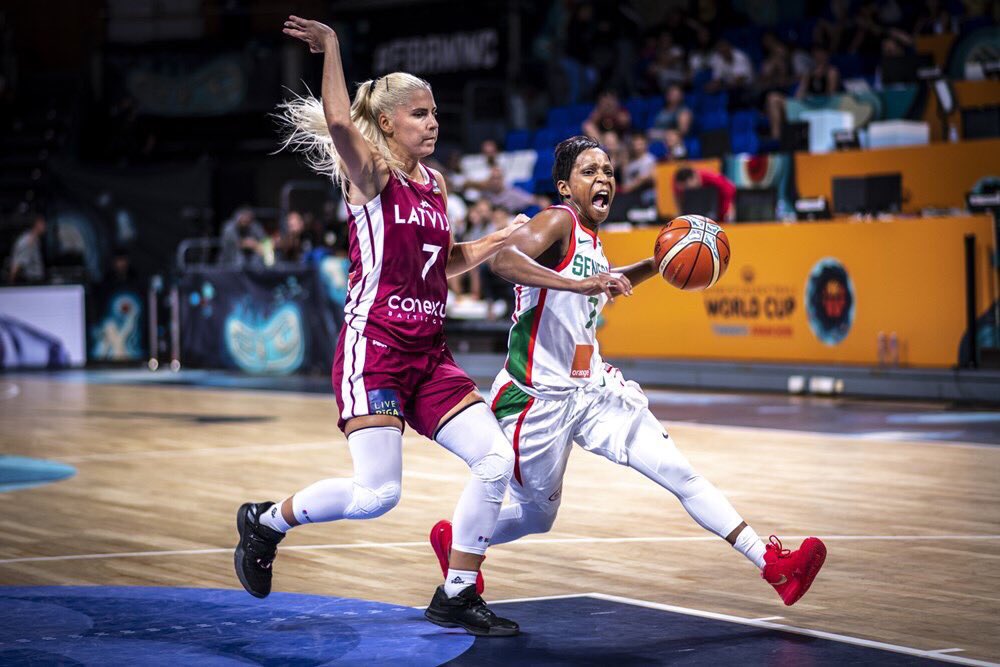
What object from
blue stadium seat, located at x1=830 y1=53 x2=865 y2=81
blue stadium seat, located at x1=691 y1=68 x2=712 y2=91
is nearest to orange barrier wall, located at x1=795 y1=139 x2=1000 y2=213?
blue stadium seat, located at x1=830 y1=53 x2=865 y2=81

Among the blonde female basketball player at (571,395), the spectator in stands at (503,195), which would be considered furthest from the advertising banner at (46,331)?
the blonde female basketball player at (571,395)

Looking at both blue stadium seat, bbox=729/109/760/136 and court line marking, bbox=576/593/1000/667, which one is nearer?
court line marking, bbox=576/593/1000/667

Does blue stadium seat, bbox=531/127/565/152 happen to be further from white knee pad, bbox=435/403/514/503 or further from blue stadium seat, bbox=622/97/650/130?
white knee pad, bbox=435/403/514/503

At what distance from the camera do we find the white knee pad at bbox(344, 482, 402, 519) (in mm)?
4793

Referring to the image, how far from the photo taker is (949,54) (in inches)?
628

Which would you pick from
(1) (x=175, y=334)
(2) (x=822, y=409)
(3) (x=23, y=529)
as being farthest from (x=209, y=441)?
(1) (x=175, y=334)

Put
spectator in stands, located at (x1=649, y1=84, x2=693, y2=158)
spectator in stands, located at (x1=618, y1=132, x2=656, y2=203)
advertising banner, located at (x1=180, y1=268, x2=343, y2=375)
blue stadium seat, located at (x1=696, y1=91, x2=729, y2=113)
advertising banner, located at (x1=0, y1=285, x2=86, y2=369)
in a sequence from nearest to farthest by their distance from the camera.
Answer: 1. spectator in stands, located at (x1=618, y1=132, x2=656, y2=203)
2. spectator in stands, located at (x1=649, y1=84, x2=693, y2=158)
3. advertising banner, located at (x1=180, y1=268, x2=343, y2=375)
4. blue stadium seat, located at (x1=696, y1=91, x2=729, y2=113)
5. advertising banner, located at (x1=0, y1=285, x2=86, y2=369)

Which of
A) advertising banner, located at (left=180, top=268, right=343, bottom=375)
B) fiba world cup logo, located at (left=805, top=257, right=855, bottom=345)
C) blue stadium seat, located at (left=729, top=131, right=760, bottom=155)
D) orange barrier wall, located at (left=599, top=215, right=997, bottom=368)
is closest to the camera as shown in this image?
orange barrier wall, located at (left=599, top=215, right=997, bottom=368)

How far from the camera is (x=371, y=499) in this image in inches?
189

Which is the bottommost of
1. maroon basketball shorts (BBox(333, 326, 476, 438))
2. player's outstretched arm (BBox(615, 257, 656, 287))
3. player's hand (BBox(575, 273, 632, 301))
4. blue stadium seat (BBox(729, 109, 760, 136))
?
maroon basketball shorts (BBox(333, 326, 476, 438))

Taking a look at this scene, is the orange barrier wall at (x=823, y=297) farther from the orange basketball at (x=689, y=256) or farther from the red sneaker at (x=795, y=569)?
the red sneaker at (x=795, y=569)

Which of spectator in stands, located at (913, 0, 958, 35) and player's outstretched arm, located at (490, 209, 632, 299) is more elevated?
spectator in stands, located at (913, 0, 958, 35)

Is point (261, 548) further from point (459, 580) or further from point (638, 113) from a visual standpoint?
point (638, 113)

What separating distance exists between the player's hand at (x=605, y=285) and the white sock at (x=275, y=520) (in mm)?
1354
